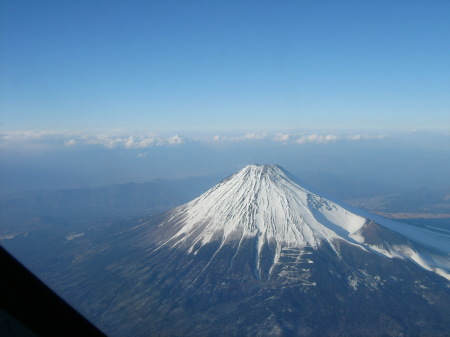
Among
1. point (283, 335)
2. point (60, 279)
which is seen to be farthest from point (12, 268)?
point (60, 279)

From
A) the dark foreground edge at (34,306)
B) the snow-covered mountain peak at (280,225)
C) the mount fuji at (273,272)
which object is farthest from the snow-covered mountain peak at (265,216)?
the dark foreground edge at (34,306)

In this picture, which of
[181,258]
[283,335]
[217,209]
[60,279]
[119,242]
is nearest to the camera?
[283,335]

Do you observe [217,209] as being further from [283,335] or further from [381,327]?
[381,327]

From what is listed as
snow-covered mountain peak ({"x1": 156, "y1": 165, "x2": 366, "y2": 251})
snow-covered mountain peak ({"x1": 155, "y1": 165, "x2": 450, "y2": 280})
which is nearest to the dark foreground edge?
snow-covered mountain peak ({"x1": 155, "y1": 165, "x2": 450, "y2": 280})

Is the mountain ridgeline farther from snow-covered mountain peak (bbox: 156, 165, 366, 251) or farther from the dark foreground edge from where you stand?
the dark foreground edge

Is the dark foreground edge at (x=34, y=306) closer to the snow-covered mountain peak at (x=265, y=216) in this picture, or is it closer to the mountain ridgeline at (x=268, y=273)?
the mountain ridgeline at (x=268, y=273)
